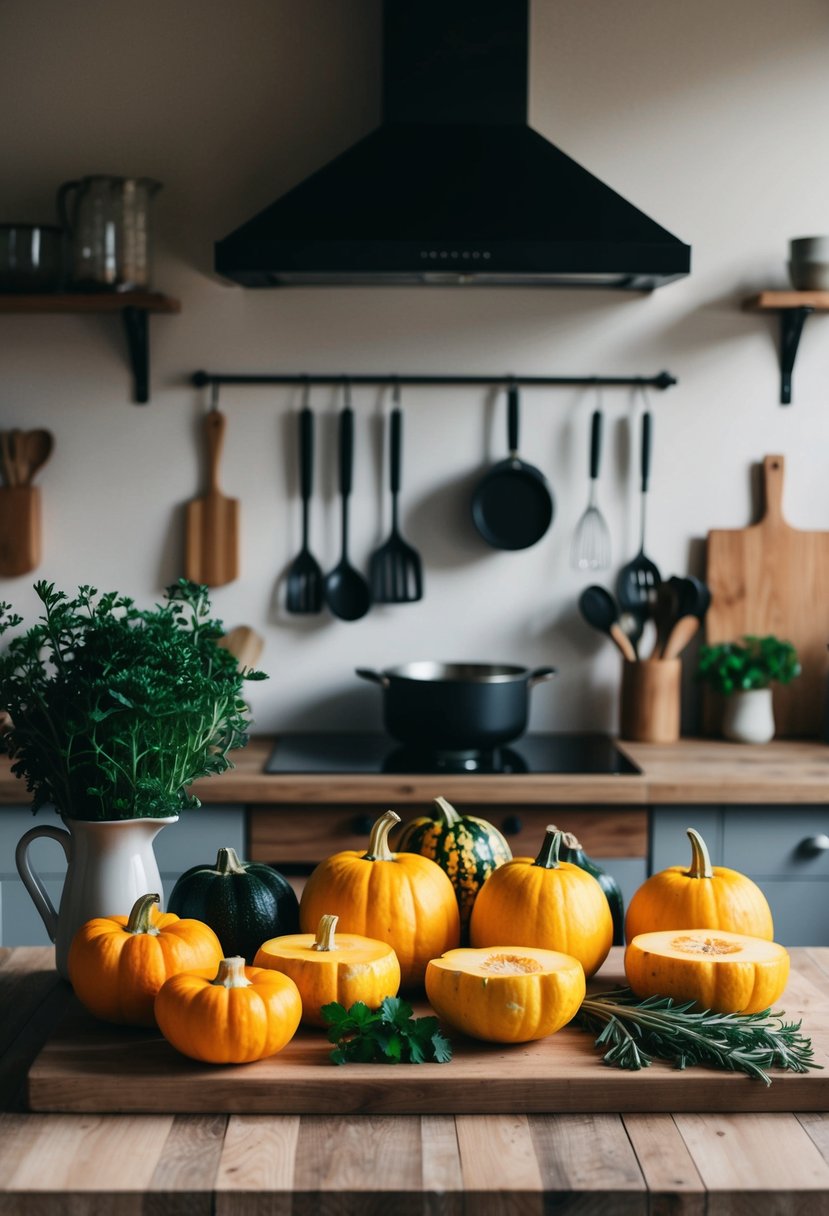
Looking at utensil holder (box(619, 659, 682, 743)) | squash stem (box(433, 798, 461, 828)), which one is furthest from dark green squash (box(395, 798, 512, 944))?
utensil holder (box(619, 659, 682, 743))

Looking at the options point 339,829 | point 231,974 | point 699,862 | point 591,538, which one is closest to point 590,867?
point 699,862

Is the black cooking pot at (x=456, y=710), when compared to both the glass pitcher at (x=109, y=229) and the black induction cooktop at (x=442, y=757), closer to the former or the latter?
the black induction cooktop at (x=442, y=757)

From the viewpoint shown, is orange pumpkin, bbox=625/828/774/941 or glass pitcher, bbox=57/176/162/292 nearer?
orange pumpkin, bbox=625/828/774/941

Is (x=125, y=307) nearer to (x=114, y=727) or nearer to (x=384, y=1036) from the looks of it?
(x=114, y=727)

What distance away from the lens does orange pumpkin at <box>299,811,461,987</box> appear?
1.21 metres

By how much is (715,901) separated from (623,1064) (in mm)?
236

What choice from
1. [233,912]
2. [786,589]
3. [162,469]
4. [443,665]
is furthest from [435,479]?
[233,912]

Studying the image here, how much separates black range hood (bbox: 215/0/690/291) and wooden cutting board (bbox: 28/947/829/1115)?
A: 1648 millimetres

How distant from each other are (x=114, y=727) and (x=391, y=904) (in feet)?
1.05

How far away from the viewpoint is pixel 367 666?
2986mm

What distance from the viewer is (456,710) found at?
252cm

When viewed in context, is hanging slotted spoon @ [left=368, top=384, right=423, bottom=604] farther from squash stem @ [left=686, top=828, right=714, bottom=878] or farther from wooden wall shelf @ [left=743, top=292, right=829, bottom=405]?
squash stem @ [left=686, top=828, right=714, bottom=878]

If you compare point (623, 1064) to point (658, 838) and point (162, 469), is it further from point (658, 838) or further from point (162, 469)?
point (162, 469)

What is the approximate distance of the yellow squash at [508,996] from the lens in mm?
1086
